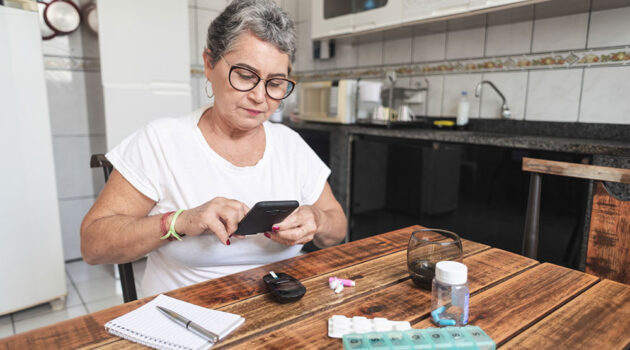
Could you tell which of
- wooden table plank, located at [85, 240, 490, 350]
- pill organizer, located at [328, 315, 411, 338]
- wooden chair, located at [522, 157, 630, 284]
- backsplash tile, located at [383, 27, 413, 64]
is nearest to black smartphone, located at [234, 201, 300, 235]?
wooden table plank, located at [85, 240, 490, 350]

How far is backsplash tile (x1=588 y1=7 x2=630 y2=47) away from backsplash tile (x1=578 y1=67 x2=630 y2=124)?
133mm

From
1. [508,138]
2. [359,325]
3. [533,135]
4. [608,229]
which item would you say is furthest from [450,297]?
[533,135]

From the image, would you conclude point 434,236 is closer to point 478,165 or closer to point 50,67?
point 478,165

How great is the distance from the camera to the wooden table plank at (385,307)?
0.61m

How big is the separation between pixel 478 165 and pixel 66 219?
111 inches

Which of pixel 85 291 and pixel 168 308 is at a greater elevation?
pixel 168 308

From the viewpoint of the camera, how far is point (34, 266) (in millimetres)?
2146

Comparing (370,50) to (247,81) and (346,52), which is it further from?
(247,81)

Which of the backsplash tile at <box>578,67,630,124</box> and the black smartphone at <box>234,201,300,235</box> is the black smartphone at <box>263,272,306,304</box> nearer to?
the black smartphone at <box>234,201,300,235</box>

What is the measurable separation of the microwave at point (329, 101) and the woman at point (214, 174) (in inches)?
64.9

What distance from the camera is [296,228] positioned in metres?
0.94

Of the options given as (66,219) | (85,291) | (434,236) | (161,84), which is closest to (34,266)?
(85,291)

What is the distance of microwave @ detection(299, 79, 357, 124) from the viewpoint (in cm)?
276

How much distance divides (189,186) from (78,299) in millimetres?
1839
